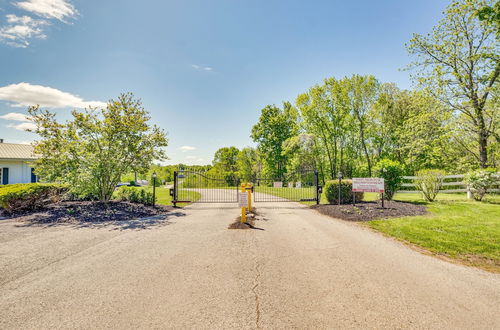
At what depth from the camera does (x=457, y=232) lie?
7.00m

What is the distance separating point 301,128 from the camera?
1339 inches

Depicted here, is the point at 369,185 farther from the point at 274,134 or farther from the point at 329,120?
the point at 274,134

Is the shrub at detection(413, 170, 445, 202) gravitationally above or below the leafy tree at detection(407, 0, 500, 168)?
below

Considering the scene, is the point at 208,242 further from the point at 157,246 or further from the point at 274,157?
the point at 274,157

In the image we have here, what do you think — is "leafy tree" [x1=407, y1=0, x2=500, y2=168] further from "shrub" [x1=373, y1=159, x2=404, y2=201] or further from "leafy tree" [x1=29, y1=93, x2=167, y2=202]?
"leafy tree" [x1=29, y1=93, x2=167, y2=202]

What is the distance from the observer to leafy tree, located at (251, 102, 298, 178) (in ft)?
117

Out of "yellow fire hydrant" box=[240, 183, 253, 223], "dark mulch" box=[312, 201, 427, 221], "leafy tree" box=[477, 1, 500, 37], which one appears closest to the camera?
"leafy tree" box=[477, 1, 500, 37]

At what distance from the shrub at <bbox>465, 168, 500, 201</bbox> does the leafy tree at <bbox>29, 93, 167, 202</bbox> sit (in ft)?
57.0

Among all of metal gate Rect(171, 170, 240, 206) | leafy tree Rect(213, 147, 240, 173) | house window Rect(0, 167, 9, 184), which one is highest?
leafy tree Rect(213, 147, 240, 173)

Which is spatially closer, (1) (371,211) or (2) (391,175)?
(1) (371,211)

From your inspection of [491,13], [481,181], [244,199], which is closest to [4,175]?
[244,199]

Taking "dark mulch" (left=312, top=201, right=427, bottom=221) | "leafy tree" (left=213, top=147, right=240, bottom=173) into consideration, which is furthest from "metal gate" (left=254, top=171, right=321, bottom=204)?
"leafy tree" (left=213, top=147, right=240, bottom=173)

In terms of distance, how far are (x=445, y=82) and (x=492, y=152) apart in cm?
1053

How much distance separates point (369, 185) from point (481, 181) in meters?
7.43
